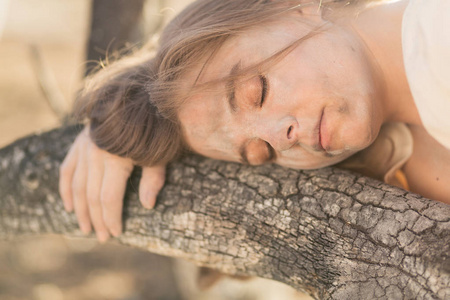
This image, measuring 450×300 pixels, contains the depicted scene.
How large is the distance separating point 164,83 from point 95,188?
61 centimetres

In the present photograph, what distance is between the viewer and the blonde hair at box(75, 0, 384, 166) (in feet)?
6.13

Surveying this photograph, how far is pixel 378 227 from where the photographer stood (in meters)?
1.49

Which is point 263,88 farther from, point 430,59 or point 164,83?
point 430,59

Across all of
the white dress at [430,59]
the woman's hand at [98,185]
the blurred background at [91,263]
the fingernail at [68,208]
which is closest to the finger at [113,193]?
the woman's hand at [98,185]

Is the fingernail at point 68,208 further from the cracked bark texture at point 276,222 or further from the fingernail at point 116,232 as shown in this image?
the fingernail at point 116,232

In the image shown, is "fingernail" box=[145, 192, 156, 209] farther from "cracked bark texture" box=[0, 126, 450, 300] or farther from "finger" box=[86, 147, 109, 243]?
"finger" box=[86, 147, 109, 243]

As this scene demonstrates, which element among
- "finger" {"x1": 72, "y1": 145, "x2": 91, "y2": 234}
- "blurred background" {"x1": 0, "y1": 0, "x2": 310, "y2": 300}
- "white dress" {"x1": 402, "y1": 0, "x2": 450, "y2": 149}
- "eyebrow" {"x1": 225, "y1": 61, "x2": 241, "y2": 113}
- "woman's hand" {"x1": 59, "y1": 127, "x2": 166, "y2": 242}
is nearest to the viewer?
"white dress" {"x1": 402, "y1": 0, "x2": 450, "y2": 149}

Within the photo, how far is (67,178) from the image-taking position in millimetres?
2164

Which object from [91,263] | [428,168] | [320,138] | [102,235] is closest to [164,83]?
[320,138]

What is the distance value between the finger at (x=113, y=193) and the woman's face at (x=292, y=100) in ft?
1.43

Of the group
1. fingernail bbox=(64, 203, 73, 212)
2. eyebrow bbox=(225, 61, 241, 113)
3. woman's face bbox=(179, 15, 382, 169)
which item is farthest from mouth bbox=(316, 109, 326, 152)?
fingernail bbox=(64, 203, 73, 212)

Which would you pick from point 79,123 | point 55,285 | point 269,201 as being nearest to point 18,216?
point 79,123

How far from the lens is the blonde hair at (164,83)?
6.13ft

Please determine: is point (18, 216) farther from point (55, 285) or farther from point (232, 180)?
point (55, 285)
